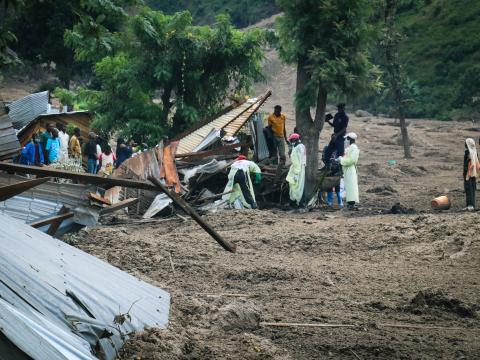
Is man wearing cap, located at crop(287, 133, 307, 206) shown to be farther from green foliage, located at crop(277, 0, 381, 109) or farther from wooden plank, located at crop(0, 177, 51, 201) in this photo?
wooden plank, located at crop(0, 177, 51, 201)

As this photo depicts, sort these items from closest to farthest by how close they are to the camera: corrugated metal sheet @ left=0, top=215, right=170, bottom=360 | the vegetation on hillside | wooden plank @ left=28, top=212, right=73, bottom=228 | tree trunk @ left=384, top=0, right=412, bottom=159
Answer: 1. corrugated metal sheet @ left=0, top=215, right=170, bottom=360
2. wooden plank @ left=28, top=212, right=73, bottom=228
3. tree trunk @ left=384, top=0, right=412, bottom=159
4. the vegetation on hillside

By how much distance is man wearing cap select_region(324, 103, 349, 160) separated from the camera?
56.1 ft

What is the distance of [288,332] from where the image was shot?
755 centimetres

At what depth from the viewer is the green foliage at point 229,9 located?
53469mm

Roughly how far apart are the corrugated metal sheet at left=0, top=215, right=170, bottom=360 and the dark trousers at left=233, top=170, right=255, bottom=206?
330 inches

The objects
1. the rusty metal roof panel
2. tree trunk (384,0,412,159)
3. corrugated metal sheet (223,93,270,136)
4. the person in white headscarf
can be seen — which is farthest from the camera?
tree trunk (384,0,412,159)

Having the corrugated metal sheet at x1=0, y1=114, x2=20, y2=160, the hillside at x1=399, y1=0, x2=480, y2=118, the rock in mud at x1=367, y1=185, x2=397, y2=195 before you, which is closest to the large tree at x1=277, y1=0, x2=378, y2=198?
the rock in mud at x1=367, y1=185, x2=397, y2=195

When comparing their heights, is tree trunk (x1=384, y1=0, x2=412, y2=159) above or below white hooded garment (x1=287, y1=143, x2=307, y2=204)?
above

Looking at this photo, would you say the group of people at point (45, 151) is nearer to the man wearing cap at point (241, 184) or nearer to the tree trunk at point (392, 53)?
the man wearing cap at point (241, 184)

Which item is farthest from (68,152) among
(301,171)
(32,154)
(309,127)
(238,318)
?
(238,318)

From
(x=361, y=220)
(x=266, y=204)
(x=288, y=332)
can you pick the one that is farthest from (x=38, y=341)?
(x=266, y=204)

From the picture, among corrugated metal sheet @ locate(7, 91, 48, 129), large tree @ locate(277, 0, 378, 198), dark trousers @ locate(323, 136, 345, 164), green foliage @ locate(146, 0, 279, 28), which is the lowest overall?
dark trousers @ locate(323, 136, 345, 164)

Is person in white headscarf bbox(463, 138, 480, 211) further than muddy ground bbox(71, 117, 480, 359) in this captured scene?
Yes

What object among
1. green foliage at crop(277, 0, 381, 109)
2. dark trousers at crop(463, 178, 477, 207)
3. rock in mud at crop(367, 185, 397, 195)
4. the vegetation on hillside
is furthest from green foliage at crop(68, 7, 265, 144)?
the vegetation on hillside
